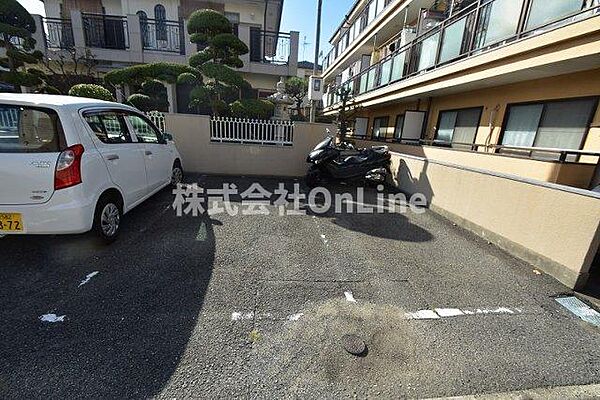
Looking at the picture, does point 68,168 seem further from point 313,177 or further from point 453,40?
point 453,40

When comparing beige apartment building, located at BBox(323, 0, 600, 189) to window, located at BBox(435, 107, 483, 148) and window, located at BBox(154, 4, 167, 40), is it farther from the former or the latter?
window, located at BBox(154, 4, 167, 40)

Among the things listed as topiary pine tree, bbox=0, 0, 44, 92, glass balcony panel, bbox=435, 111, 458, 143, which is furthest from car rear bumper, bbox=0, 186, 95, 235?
topiary pine tree, bbox=0, 0, 44, 92

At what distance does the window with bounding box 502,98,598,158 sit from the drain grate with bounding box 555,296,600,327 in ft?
12.1

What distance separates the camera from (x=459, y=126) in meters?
8.16

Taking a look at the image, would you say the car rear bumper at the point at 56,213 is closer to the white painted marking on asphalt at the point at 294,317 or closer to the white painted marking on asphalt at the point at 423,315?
the white painted marking on asphalt at the point at 294,317

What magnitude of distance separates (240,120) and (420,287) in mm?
6392

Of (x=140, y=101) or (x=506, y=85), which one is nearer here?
(x=506, y=85)

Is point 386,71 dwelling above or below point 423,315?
above

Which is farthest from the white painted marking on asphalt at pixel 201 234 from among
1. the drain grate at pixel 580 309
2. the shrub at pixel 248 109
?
→ the shrub at pixel 248 109

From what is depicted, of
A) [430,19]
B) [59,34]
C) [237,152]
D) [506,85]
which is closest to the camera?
[506,85]

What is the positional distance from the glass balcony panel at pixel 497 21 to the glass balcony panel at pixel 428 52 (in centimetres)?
146

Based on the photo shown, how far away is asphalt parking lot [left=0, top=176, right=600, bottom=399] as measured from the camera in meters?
1.87

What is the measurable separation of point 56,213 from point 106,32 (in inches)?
489

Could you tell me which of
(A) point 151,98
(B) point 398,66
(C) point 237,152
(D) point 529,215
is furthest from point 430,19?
(A) point 151,98
